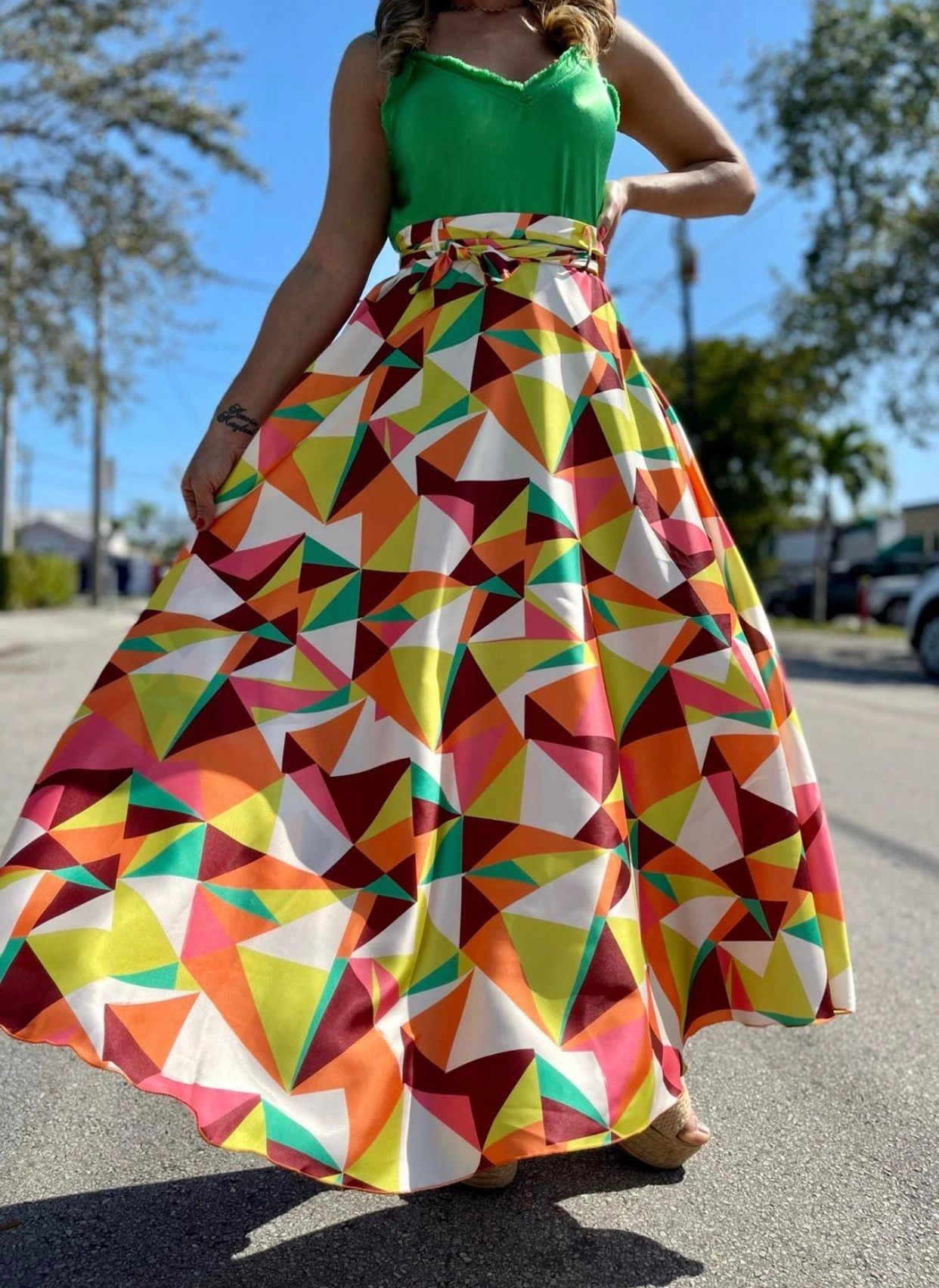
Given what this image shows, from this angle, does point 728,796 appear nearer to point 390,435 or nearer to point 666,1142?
point 666,1142

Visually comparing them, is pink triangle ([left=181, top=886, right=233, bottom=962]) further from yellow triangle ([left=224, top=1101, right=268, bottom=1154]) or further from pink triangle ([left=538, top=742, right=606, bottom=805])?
pink triangle ([left=538, top=742, right=606, bottom=805])

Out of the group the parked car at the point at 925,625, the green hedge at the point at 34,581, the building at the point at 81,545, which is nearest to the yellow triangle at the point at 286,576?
the parked car at the point at 925,625

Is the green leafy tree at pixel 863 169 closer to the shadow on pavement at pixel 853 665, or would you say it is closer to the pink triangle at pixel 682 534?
the shadow on pavement at pixel 853 665

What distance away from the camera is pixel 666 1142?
1.63m

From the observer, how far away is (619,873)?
143 cm

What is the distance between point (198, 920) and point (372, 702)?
13.5 inches

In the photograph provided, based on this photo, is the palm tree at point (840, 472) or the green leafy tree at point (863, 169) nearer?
the green leafy tree at point (863, 169)

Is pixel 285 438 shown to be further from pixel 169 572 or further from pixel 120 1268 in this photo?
pixel 120 1268

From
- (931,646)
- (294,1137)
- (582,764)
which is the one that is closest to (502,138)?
(582,764)

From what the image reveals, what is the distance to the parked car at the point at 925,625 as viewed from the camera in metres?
11.0

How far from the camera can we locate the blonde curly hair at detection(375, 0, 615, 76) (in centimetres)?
173

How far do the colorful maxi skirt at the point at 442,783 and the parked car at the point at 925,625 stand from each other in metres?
10.1

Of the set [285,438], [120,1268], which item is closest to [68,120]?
[285,438]

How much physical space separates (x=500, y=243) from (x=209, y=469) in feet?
1.77
